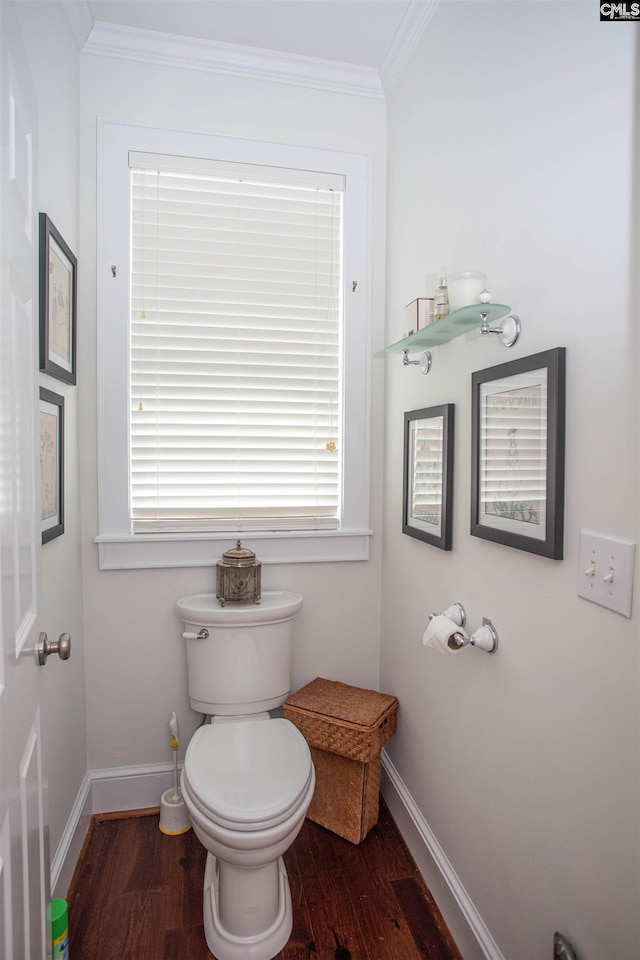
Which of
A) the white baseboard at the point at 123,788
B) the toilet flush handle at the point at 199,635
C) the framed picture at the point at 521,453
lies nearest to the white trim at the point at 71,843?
the white baseboard at the point at 123,788

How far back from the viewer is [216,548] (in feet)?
6.70

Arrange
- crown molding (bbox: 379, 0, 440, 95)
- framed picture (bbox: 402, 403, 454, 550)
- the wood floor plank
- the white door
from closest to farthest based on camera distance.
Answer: the white door
the wood floor plank
framed picture (bbox: 402, 403, 454, 550)
crown molding (bbox: 379, 0, 440, 95)

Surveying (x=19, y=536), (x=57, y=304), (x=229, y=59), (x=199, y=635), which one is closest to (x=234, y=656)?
(x=199, y=635)

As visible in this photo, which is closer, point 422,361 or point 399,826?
point 422,361

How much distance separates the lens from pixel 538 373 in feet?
3.69

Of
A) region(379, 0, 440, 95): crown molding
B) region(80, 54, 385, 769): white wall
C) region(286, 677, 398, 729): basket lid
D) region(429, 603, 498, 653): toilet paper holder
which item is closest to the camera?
region(429, 603, 498, 653): toilet paper holder

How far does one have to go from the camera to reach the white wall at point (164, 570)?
1906 mm

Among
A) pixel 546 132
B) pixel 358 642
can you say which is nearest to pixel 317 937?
pixel 358 642

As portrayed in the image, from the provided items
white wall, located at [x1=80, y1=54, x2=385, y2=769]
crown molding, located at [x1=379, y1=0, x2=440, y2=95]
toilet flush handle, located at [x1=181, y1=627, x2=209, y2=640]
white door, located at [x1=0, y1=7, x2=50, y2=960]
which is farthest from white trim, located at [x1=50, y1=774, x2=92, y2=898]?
crown molding, located at [x1=379, y1=0, x2=440, y2=95]

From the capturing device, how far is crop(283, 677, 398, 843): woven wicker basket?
69.2 inches

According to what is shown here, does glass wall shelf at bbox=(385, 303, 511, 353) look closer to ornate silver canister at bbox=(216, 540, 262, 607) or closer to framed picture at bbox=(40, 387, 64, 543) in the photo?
ornate silver canister at bbox=(216, 540, 262, 607)

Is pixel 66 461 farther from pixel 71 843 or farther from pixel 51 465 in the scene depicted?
pixel 71 843

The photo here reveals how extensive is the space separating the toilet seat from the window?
0.63 meters

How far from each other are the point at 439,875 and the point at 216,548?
49.1 inches
